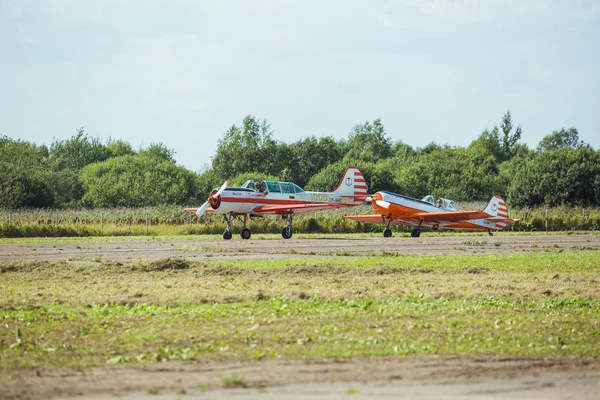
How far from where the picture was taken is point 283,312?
1229 centimetres

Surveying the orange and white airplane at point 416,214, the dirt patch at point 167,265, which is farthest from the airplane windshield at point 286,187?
the dirt patch at point 167,265

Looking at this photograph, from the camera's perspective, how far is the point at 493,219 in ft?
156

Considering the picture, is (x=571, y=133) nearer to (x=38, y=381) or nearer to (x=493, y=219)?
(x=493, y=219)

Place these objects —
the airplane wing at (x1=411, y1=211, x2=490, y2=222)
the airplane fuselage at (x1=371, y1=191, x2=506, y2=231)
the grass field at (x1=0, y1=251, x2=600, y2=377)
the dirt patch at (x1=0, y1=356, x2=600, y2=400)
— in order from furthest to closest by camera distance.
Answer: the airplane fuselage at (x1=371, y1=191, x2=506, y2=231)
the airplane wing at (x1=411, y1=211, x2=490, y2=222)
the grass field at (x1=0, y1=251, x2=600, y2=377)
the dirt patch at (x1=0, y1=356, x2=600, y2=400)

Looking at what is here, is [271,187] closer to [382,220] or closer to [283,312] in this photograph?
[382,220]

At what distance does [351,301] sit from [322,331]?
3.01 meters

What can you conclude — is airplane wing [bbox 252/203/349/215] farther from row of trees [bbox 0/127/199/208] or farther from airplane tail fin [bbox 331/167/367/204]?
row of trees [bbox 0/127/199/208]

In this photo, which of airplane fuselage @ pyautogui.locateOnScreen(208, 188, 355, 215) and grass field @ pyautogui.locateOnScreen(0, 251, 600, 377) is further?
airplane fuselage @ pyautogui.locateOnScreen(208, 188, 355, 215)

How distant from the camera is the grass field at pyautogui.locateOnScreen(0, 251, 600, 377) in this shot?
9.44 meters

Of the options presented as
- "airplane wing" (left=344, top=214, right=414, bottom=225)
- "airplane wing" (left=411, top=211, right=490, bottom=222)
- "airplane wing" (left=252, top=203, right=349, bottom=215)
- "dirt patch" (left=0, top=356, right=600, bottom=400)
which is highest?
"airplane wing" (left=252, top=203, right=349, bottom=215)

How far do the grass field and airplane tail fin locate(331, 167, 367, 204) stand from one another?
2453 centimetres

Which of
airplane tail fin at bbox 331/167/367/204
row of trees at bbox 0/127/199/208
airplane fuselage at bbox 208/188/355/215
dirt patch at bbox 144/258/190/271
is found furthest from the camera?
row of trees at bbox 0/127/199/208

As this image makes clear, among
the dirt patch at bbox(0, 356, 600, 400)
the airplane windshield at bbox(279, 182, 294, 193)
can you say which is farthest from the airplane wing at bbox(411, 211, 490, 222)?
the dirt patch at bbox(0, 356, 600, 400)

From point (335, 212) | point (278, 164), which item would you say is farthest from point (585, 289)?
point (278, 164)
